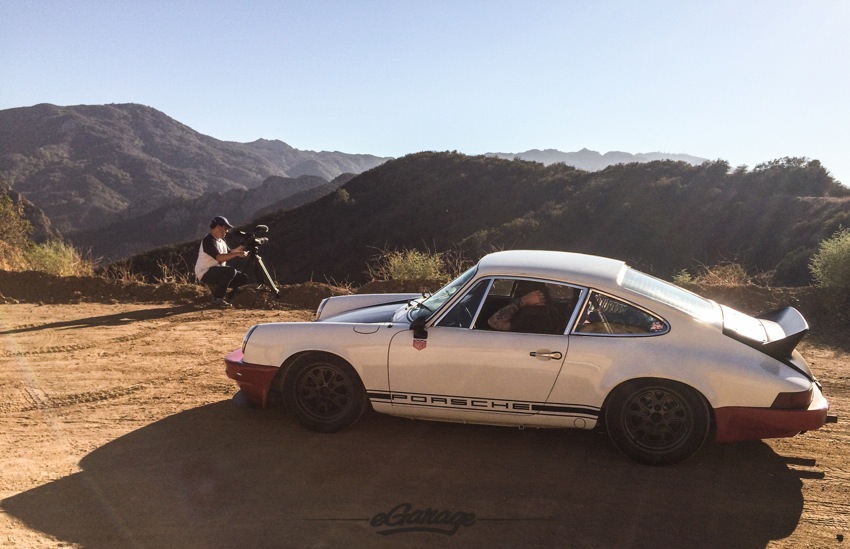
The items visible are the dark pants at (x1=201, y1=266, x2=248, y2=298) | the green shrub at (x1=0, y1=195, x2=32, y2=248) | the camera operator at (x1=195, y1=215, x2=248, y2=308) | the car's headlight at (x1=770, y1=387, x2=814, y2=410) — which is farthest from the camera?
the green shrub at (x1=0, y1=195, x2=32, y2=248)

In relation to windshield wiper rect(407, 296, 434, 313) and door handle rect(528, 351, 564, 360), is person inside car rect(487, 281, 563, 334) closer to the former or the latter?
door handle rect(528, 351, 564, 360)

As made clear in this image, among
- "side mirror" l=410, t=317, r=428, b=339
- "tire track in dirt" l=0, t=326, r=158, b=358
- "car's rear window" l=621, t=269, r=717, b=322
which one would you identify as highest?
"car's rear window" l=621, t=269, r=717, b=322

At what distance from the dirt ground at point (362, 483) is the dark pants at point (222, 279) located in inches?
159

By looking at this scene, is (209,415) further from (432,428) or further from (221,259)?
(221,259)

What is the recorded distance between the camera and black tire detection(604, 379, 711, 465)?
409cm

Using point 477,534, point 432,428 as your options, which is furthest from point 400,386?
point 477,534

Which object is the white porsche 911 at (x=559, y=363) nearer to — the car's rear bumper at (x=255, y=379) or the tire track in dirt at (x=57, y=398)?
the car's rear bumper at (x=255, y=379)

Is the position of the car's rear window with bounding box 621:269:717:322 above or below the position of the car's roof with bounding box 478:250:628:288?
below

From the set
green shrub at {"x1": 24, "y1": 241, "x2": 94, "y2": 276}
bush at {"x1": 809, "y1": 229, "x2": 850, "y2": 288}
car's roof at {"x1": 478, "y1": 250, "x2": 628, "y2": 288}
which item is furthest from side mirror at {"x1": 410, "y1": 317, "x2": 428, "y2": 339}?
green shrub at {"x1": 24, "y1": 241, "x2": 94, "y2": 276}

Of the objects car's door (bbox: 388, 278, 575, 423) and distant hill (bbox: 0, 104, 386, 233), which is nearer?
car's door (bbox: 388, 278, 575, 423)

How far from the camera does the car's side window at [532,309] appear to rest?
4.38m

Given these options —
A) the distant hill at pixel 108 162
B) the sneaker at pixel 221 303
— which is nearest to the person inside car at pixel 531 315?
the sneaker at pixel 221 303

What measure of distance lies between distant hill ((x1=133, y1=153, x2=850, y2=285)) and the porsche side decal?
13.4 m

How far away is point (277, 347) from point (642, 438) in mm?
2806
